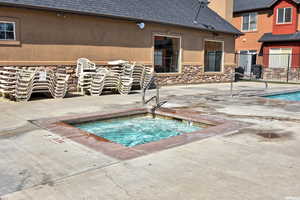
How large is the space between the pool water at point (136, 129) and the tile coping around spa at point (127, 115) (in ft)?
0.46

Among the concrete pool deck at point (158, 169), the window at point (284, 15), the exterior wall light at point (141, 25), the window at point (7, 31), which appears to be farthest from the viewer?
the window at point (284, 15)

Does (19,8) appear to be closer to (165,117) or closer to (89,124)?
(89,124)

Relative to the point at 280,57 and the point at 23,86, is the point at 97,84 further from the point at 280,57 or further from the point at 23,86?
the point at 280,57

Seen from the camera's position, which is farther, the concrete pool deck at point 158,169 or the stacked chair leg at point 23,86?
the stacked chair leg at point 23,86

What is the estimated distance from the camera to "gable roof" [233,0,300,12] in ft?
73.8

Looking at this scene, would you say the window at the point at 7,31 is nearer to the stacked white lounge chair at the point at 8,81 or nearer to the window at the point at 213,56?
the stacked white lounge chair at the point at 8,81

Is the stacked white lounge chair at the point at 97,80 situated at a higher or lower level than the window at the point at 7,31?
lower

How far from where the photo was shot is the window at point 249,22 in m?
23.7

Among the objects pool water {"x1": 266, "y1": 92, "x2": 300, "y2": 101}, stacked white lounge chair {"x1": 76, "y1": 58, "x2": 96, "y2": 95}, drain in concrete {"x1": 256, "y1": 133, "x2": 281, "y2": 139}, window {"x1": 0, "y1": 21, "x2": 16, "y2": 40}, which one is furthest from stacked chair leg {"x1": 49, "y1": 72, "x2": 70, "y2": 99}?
pool water {"x1": 266, "y1": 92, "x2": 300, "y2": 101}

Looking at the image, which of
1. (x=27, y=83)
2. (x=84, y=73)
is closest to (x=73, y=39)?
(x=84, y=73)

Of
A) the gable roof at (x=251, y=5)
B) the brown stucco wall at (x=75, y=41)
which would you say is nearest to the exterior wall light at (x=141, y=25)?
the brown stucco wall at (x=75, y=41)

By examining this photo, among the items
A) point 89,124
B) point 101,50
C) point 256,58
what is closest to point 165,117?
point 89,124

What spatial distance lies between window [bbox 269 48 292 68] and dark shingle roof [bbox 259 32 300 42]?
81 centimetres

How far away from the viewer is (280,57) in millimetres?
21234
